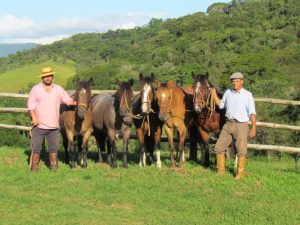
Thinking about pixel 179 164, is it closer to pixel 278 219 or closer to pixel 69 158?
pixel 69 158

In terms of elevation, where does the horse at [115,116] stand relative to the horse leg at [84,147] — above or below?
above

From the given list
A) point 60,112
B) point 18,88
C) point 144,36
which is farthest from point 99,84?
point 60,112

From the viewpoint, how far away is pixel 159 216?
6.84 metres

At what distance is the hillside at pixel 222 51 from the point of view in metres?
74.6

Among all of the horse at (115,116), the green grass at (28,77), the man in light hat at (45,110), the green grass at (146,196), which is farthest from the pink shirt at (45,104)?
the green grass at (28,77)

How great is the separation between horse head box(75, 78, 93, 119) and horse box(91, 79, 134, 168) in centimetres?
66

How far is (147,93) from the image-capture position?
942 cm

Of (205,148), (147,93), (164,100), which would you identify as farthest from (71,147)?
(205,148)

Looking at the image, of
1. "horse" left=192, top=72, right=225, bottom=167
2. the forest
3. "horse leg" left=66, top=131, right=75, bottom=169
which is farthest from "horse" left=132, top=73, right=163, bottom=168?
the forest

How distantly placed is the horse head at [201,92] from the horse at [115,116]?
4.82 ft

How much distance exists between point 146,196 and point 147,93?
2479 millimetres

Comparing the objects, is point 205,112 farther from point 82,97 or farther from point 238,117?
point 82,97

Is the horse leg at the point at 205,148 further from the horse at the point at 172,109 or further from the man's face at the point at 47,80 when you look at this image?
the man's face at the point at 47,80

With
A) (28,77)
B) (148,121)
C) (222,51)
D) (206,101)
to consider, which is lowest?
(28,77)
